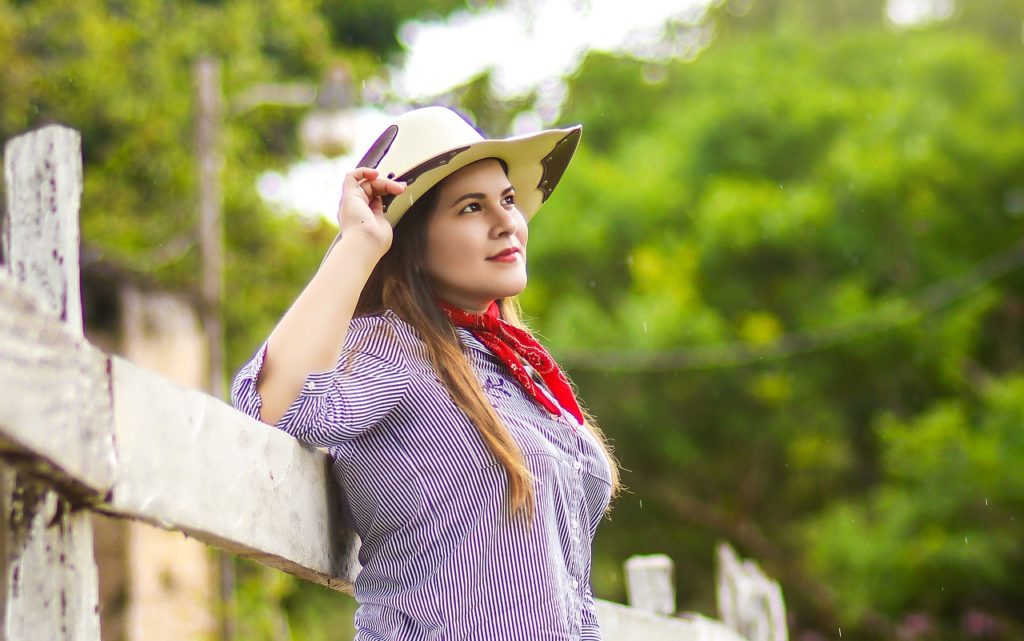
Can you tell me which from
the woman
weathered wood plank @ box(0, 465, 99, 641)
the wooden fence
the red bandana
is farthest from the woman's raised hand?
weathered wood plank @ box(0, 465, 99, 641)

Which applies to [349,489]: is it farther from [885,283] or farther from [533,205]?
[885,283]

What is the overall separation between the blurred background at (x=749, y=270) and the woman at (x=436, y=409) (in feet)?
23.9

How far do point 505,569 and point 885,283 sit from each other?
13.1m

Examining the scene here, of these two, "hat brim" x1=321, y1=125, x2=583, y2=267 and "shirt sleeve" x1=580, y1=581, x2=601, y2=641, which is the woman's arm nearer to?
"hat brim" x1=321, y1=125, x2=583, y2=267

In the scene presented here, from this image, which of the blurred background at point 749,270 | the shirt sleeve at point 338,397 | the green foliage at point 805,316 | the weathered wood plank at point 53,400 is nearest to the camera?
the weathered wood plank at point 53,400

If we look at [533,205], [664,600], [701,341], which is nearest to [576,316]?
[701,341]

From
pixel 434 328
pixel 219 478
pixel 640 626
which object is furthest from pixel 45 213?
pixel 640 626

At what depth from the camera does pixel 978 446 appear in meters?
11.5

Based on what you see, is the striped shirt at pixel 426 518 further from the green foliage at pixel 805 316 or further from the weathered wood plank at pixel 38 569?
the green foliage at pixel 805 316

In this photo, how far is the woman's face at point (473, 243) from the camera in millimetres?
2043

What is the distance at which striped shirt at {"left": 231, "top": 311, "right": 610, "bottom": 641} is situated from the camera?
1.74 metres

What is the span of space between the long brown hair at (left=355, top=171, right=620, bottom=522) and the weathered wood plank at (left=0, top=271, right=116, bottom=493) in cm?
75

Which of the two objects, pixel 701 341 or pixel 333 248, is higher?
pixel 701 341

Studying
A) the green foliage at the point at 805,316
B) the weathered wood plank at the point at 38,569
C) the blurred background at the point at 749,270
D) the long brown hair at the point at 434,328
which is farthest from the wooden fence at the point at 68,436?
the green foliage at the point at 805,316
